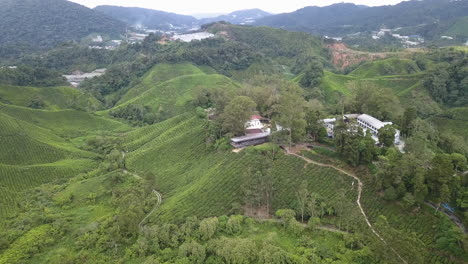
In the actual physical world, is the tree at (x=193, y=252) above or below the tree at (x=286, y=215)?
below

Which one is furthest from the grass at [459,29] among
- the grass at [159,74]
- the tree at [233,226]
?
the tree at [233,226]

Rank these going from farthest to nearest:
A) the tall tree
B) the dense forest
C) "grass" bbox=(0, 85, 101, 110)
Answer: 1. the tall tree
2. "grass" bbox=(0, 85, 101, 110)
3. the dense forest

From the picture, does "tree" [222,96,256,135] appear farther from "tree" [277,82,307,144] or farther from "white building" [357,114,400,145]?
"white building" [357,114,400,145]

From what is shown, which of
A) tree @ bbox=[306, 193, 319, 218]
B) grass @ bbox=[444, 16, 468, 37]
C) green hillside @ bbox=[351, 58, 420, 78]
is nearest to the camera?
tree @ bbox=[306, 193, 319, 218]

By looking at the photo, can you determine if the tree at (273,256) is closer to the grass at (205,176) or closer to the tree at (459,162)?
the grass at (205,176)

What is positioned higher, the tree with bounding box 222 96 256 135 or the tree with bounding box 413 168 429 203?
the tree with bounding box 222 96 256 135

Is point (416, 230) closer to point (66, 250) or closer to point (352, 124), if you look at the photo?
point (352, 124)

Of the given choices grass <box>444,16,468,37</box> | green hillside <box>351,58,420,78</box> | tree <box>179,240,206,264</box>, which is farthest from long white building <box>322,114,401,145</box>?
grass <box>444,16,468,37</box>

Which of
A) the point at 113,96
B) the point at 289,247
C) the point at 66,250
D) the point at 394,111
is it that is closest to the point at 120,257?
the point at 66,250

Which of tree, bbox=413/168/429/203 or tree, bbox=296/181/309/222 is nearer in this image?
tree, bbox=413/168/429/203
